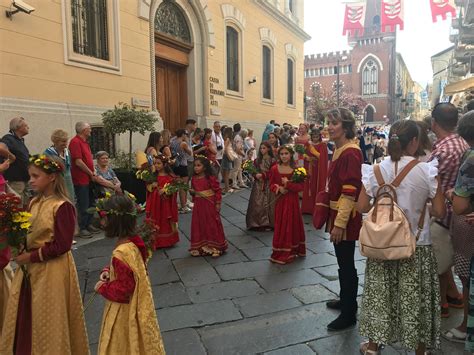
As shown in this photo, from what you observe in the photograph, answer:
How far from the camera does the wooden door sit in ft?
37.1

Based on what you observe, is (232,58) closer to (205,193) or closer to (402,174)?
(205,193)

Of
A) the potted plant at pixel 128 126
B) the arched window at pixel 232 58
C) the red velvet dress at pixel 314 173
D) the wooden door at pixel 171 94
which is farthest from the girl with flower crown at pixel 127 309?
the arched window at pixel 232 58

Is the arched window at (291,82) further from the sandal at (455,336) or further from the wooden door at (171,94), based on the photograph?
the sandal at (455,336)

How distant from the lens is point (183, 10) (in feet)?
37.7

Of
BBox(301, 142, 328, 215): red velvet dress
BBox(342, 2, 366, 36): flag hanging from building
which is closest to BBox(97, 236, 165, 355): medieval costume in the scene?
BBox(301, 142, 328, 215): red velvet dress

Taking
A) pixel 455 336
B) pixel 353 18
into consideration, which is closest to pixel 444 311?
pixel 455 336

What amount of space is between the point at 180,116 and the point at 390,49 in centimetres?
5728

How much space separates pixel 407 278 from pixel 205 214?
Answer: 3.22 meters

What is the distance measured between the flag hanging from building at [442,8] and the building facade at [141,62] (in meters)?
6.88

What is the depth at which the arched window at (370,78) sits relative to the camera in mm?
61969

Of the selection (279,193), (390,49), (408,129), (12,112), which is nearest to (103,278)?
(408,129)

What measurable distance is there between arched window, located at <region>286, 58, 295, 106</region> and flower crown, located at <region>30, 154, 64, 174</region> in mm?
17575

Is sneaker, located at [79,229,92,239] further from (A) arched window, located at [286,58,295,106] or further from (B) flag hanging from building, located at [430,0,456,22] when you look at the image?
(B) flag hanging from building, located at [430,0,456,22]

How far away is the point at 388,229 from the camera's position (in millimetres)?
2506
